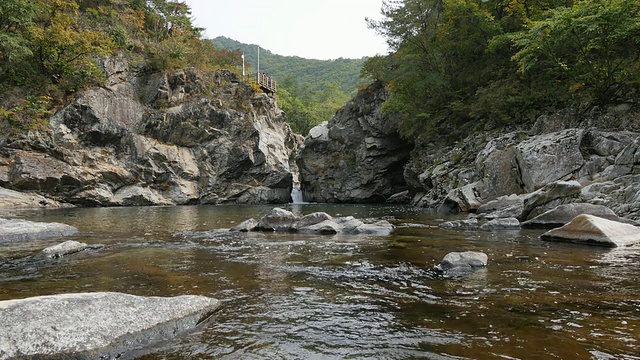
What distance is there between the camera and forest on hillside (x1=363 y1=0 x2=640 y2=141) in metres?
16.5

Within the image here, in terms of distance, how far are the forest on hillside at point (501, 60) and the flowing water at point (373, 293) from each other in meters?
12.0

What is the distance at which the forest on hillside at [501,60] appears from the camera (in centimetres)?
1645

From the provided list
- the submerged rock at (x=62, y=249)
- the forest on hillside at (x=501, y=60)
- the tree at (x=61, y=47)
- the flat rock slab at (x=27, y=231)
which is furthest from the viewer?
the tree at (x=61, y=47)

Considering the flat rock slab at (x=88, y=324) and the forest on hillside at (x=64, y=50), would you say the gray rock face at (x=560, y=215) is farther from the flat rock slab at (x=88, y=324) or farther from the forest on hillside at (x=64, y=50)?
the forest on hillside at (x=64, y=50)

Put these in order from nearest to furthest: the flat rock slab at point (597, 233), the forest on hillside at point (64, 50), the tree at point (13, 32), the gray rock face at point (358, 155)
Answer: the flat rock slab at point (597, 233), the tree at point (13, 32), the forest on hillside at point (64, 50), the gray rock face at point (358, 155)

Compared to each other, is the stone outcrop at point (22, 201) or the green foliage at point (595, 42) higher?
the green foliage at point (595, 42)

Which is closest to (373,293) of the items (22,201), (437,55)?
(437,55)

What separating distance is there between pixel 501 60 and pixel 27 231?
94.1ft

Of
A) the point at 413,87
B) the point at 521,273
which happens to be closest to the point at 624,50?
the point at 413,87

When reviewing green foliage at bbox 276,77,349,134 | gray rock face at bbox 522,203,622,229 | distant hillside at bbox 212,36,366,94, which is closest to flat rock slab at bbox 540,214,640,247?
gray rock face at bbox 522,203,622,229

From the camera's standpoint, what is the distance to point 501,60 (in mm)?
26422

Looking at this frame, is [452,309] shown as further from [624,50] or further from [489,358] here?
[624,50]

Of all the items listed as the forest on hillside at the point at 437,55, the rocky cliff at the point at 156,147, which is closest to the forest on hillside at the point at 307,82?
the rocky cliff at the point at 156,147

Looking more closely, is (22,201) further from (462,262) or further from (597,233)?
(597,233)
